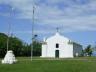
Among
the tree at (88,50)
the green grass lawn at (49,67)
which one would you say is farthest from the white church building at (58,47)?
the green grass lawn at (49,67)

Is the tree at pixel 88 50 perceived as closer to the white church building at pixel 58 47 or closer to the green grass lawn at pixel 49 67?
the white church building at pixel 58 47

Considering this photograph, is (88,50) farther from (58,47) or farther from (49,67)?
(49,67)

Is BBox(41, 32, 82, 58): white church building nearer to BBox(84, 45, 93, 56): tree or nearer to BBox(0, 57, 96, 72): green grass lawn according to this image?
BBox(84, 45, 93, 56): tree

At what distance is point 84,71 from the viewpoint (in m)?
32.0

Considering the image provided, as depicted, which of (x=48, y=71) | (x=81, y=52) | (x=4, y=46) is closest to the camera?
(x=48, y=71)

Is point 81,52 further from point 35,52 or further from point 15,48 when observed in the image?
point 15,48

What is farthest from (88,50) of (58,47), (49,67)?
(49,67)

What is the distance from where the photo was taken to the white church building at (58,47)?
11581cm

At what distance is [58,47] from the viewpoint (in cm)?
11731

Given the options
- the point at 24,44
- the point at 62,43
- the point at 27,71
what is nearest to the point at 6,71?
the point at 27,71

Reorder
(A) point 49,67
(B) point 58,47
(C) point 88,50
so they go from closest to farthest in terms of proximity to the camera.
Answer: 1. (A) point 49,67
2. (B) point 58,47
3. (C) point 88,50

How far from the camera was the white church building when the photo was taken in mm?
115812

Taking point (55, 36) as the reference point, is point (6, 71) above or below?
below

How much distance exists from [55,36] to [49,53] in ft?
22.6
